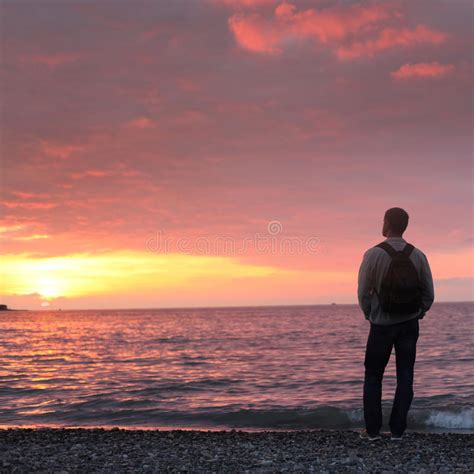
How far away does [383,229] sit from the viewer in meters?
8.14

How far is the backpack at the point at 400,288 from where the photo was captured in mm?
→ 7609

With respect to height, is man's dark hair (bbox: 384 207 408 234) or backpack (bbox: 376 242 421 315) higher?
man's dark hair (bbox: 384 207 408 234)

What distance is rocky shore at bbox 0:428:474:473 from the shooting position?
6617mm

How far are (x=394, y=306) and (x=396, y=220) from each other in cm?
131

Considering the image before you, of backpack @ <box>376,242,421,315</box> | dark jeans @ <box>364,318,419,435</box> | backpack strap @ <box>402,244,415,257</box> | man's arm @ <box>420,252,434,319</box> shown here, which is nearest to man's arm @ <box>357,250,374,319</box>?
backpack @ <box>376,242,421,315</box>

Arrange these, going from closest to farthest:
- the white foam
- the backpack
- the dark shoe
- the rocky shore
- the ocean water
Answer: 1. the rocky shore
2. the backpack
3. the dark shoe
4. the white foam
5. the ocean water

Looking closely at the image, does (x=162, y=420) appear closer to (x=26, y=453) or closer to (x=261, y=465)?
(x=26, y=453)

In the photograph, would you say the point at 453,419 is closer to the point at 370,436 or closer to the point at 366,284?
the point at 370,436

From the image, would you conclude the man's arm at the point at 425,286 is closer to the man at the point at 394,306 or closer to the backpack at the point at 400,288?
the man at the point at 394,306


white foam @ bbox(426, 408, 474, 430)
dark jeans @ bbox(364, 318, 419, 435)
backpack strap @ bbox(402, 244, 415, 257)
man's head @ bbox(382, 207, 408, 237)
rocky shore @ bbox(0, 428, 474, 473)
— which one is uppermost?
man's head @ bbox(382, 207, 408, 237)

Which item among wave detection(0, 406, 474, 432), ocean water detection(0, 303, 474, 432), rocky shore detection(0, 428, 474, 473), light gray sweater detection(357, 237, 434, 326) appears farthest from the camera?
ocean water detection(0, 303, 474, 432)

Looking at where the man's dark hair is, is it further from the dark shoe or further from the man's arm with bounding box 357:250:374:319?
the dark shoe

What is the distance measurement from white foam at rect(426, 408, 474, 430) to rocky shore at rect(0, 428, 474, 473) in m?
2.75

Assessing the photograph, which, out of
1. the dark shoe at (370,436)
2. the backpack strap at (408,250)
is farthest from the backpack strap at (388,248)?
the dark shoe at (370,436)
